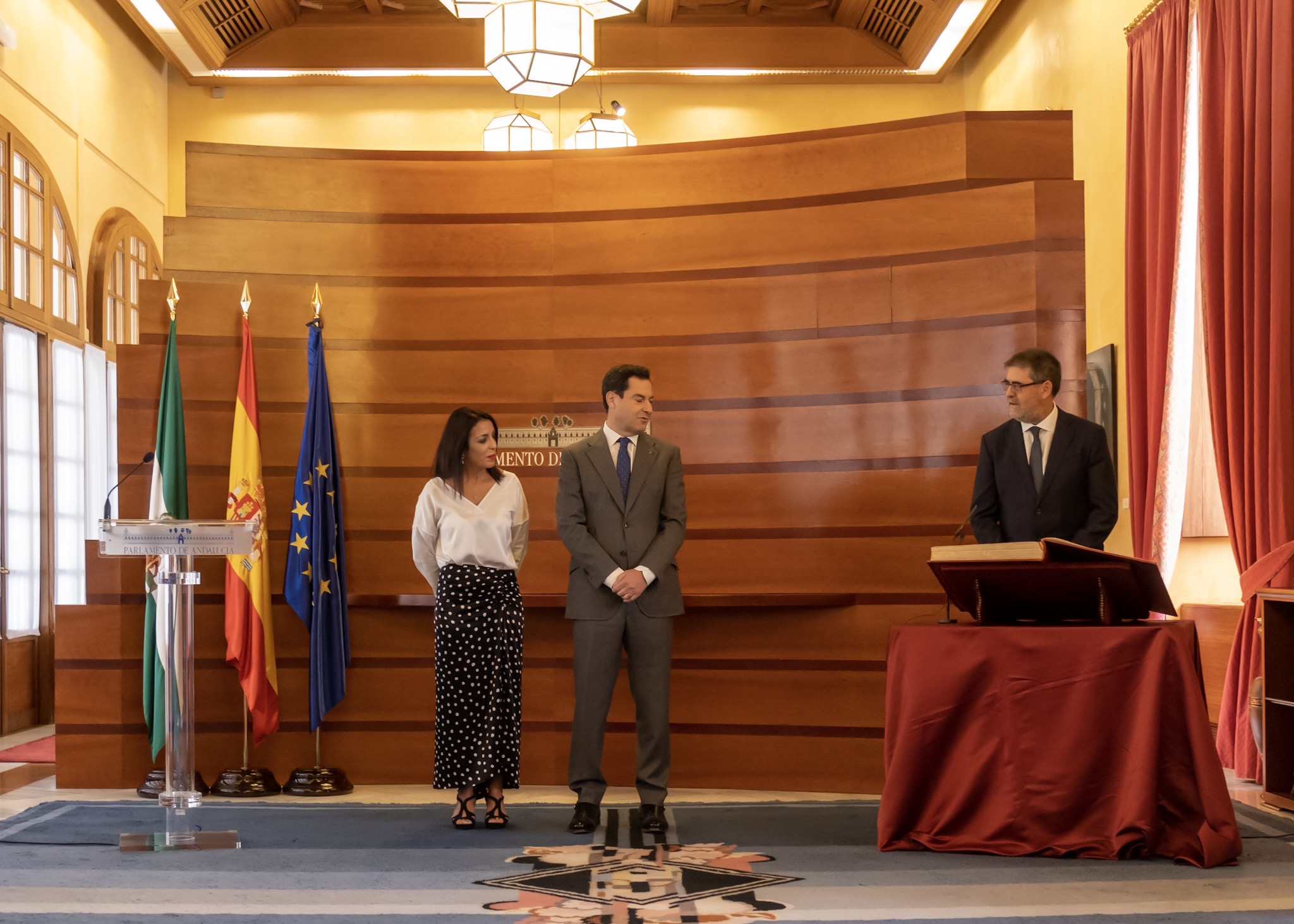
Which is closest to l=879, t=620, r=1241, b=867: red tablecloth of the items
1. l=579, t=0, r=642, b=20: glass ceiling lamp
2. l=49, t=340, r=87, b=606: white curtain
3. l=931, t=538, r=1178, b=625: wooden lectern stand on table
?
l=931, t=538, r=1178, b=625: wooden lectern stand on table

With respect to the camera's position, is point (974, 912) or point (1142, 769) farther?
point (1142, 769)

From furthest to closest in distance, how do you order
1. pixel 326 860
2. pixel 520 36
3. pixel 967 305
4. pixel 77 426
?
pixel 77 426, pixel 520 36, pixel 967 305, pixel 326 860

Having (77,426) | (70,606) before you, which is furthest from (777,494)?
(77,426)

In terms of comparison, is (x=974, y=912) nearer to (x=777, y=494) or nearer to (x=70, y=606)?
(x=777, y=494)

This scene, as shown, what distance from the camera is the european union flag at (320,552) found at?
5633 mm

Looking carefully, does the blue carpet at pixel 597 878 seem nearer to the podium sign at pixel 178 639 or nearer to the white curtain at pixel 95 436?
the podium sign at pixel 178 639

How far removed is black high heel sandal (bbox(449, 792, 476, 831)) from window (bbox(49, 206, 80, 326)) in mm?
6086

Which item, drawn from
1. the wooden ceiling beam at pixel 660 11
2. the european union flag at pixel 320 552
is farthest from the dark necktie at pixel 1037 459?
the wooden ceiling beam at pixel 660 11

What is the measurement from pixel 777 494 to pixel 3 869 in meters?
3.42

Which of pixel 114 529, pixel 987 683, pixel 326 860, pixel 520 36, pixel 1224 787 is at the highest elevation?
pixel 520 36

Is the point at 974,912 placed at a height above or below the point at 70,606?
below

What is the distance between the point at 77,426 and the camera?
9.57 m

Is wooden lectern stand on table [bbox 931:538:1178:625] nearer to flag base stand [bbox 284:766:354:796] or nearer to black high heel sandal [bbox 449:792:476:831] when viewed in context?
black high heel sandal [bbox 449:792:476:831]

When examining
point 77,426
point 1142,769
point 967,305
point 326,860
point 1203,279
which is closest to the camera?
point 1142,769
